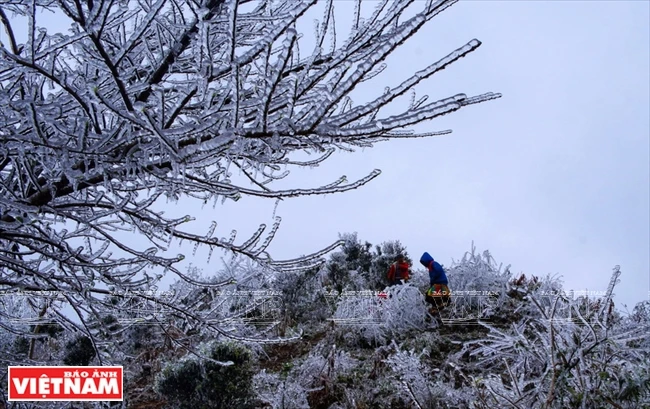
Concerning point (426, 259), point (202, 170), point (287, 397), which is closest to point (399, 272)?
point (426, 259)

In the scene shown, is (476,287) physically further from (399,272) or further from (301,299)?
(301,299)

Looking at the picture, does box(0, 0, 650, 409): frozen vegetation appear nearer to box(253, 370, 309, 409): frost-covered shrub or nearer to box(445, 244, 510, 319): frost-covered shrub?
box(253, 370, 309, 409): frost-covered shrub

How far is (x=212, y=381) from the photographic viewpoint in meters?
5.34

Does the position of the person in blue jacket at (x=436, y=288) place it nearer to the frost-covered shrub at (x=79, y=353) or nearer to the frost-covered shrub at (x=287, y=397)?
the frost-covered shrub at (x=287, y=397)

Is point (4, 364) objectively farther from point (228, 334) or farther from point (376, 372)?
point (376, 372)

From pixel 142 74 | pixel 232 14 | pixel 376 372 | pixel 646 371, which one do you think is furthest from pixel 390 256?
pixel 232 14

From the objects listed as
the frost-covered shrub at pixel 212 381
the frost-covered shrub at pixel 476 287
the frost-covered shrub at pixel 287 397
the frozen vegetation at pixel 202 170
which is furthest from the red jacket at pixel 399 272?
the frost-covered shrub at pixel 212 381

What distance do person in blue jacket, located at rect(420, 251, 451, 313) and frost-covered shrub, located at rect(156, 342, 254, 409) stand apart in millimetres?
4152

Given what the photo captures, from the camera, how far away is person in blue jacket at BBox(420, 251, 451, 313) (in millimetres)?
8727

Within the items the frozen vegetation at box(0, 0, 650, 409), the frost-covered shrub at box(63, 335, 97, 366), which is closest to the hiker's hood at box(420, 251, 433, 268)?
the frozen vegetation at box(0, 0, 650, 409)

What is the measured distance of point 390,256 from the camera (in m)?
14.3

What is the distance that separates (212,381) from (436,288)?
4877 mm

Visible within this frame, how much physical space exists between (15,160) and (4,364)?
243 cm

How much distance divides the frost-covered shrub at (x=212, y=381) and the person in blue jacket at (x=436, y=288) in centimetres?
415
